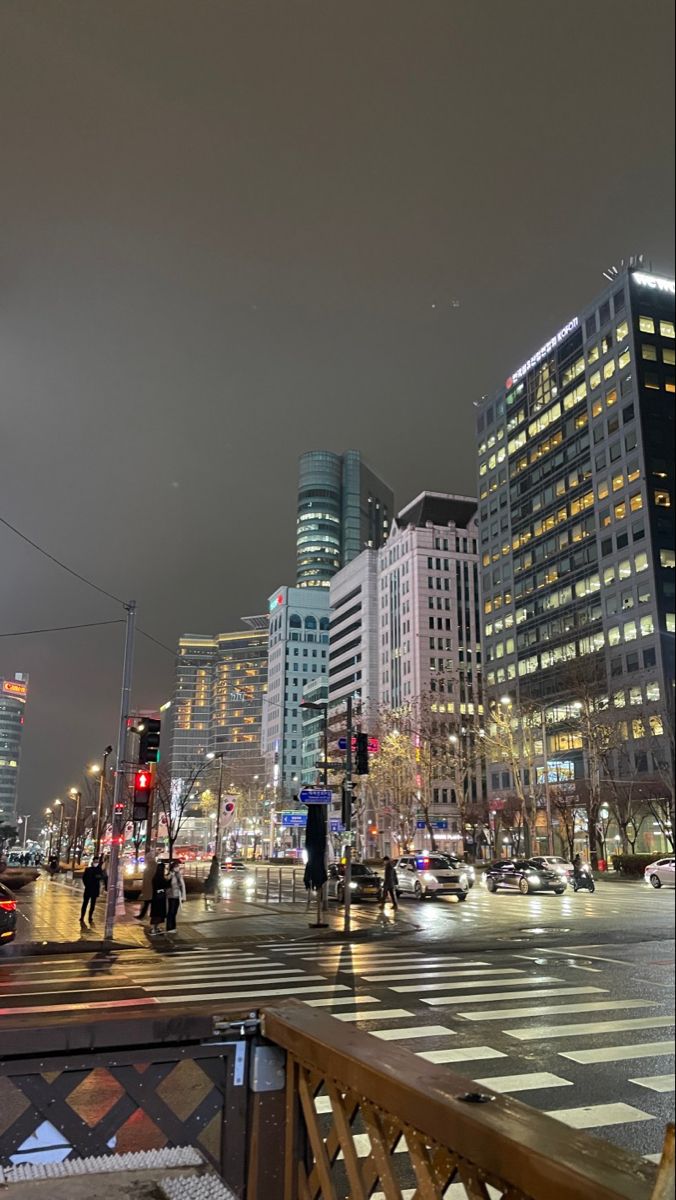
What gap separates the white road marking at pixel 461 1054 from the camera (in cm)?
770

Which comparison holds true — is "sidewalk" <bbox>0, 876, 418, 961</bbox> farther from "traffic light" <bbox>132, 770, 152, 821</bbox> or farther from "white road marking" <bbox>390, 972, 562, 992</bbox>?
"white road marking" <bbox>390, 972, 562, 992</bbox>

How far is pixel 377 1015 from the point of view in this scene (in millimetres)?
9852

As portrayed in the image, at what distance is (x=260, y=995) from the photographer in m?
11.6

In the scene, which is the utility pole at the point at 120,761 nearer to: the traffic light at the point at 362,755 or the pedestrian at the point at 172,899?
the pedestrian at the point at 172,899

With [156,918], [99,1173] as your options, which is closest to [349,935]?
[156,918]

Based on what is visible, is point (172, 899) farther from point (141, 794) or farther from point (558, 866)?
point (558, 866)

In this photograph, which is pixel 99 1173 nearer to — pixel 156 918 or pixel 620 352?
pixel 620 352

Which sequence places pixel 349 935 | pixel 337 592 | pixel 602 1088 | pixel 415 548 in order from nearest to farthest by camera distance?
1. pixel 602 1088
2. pixel 349 935
3. pixel 415 548
4. pixel 337 592

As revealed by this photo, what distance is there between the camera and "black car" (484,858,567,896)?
3597cm

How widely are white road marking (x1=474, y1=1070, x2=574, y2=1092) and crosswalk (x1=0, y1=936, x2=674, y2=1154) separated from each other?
0.02 meters

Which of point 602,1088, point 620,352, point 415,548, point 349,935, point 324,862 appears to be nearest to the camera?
point 620,352

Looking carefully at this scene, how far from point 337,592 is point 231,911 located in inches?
4864

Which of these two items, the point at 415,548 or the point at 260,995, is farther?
the point at 415,548

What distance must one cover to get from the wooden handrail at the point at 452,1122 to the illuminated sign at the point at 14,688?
162119 millimetres
